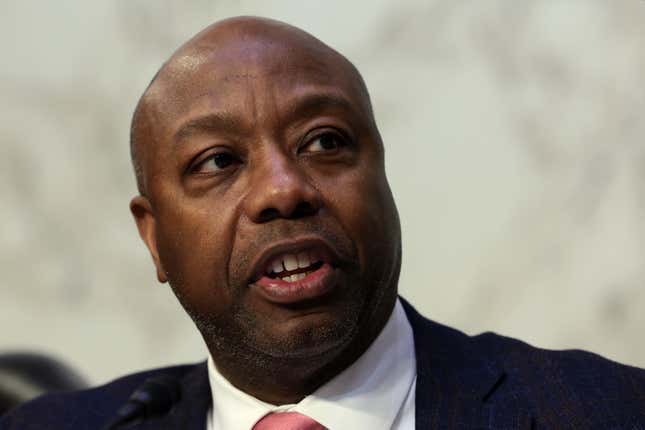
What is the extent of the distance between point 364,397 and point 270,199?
1.38ft

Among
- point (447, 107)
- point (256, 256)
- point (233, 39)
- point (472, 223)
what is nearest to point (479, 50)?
point (447, 107)

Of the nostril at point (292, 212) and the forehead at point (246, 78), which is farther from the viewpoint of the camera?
the forehead at point (246, 78)

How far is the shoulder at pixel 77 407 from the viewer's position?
6.51 feet

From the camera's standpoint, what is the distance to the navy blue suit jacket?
5.30 feet

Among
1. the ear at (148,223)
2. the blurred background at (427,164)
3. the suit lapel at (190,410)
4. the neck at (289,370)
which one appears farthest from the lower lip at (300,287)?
the blurred background at (427,164)

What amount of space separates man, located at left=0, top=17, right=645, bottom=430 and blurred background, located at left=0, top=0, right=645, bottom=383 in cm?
94

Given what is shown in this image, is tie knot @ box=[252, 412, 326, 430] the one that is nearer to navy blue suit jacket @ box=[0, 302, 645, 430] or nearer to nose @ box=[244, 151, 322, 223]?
navy blue suit jacket @ box=[0, 302, 645, 430]

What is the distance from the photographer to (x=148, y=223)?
6.01 ft

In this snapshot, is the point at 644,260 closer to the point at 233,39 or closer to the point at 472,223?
the point at 472,223

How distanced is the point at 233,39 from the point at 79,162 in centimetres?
155

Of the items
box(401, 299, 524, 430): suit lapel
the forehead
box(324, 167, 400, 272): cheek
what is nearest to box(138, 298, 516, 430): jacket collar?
box(401, 299, 524, 430): suit lapel

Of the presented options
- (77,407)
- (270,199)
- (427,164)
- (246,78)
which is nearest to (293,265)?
(270,199)

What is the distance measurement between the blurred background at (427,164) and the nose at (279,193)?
129 centimetres

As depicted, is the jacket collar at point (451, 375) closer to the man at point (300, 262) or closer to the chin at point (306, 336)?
the man at point (300, 262)
